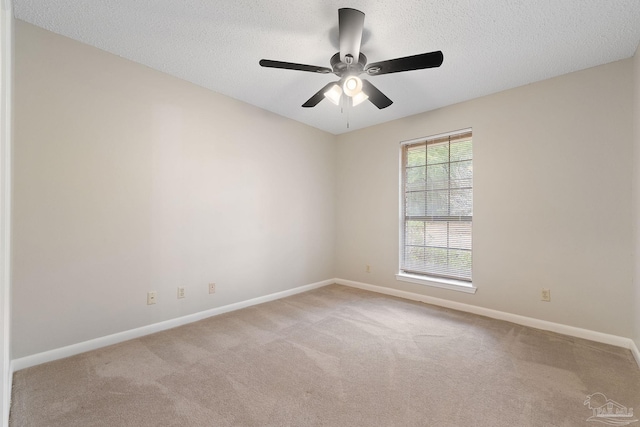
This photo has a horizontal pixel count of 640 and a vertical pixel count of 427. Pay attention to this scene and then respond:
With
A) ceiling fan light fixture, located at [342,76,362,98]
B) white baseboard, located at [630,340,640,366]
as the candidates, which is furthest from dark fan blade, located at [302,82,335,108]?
white baseboard, located at [630,340,640,366]

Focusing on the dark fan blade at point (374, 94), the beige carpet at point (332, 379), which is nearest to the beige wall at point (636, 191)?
the beige carpet at point (332, 379)

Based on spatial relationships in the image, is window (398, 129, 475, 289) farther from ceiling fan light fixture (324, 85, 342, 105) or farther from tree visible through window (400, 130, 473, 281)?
ceiling fan light fixture (324, 85, 342, 105)

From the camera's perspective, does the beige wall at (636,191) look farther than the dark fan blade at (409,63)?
Yes

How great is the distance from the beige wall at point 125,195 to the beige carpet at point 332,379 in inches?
16.9

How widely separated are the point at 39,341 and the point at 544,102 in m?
4.93

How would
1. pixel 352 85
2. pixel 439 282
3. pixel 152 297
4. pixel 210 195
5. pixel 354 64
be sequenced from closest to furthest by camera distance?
pixel 354 64, pixel 352 85, pixel 152 297, pixel 210 195, pixel 439 282

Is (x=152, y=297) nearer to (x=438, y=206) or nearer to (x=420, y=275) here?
(x=420, y=275)

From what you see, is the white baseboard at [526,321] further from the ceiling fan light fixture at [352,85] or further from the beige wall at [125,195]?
the ceiling fan light fixture at [352,85]

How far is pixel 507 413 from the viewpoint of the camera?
1.61 m

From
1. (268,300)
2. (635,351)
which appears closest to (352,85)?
(268,300)

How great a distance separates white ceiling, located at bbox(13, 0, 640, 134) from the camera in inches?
74.7

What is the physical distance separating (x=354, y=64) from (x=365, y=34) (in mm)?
255

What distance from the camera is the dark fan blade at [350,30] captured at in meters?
1.72

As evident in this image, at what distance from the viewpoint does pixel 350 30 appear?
1825 millimetres
